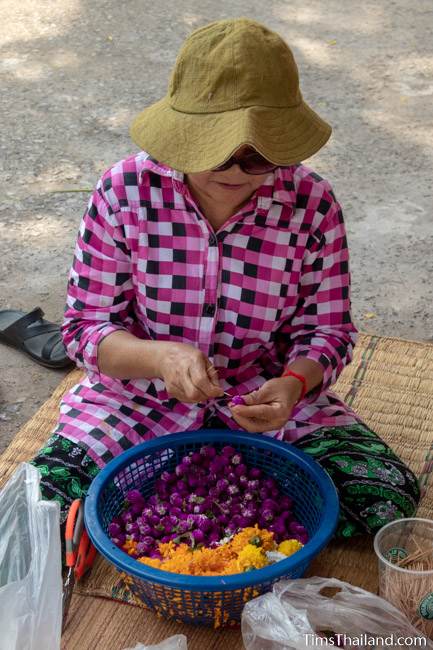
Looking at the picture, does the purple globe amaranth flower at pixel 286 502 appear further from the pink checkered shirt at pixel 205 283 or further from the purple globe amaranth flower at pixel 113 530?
the purple globe amaranth flower at pixel 113 530

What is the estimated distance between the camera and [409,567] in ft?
5.05

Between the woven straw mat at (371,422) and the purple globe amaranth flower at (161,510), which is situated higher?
the purple globe amaranth flower at (161,510)

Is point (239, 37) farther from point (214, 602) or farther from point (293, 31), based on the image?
point (293, 31)

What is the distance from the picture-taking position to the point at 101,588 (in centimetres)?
167

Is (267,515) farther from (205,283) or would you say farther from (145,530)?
(205,283)

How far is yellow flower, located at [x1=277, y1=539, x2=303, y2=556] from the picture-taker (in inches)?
61.7

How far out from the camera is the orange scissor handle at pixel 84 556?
163cm

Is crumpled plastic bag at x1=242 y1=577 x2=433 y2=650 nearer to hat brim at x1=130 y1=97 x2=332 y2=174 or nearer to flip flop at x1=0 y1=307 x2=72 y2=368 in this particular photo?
hat brim at x1=130 y1=97 x2=332 y2=174

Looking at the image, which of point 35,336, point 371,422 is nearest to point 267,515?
point 371,422

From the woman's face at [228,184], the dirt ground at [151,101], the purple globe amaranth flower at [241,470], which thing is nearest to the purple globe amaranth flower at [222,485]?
the purple globe amaranth flower at [241,470]

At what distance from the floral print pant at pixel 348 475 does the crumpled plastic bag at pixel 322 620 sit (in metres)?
0.28

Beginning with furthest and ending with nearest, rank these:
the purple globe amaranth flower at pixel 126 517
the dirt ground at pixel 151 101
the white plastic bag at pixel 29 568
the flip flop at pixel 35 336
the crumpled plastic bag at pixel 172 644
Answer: the dirt ground at pixel 151 101 → the flip flop at pixel 35 336 → the purple globe amaranth flower at pixel 126 517 → the crumpled plastic bag at pixel 172 644 → the white plastic bag at pixel 29 568

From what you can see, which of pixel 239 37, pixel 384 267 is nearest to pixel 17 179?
pixel 384 267

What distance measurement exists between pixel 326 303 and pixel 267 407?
0.90 ft
